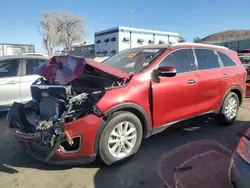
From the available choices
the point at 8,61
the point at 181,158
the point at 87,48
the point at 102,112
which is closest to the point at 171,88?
the point at 181,158

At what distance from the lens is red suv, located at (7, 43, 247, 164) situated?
116 inches

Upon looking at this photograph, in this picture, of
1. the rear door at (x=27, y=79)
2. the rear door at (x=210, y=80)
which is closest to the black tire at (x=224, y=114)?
the rear door at (x=210, y=80)

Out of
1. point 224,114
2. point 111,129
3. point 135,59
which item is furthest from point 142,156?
point 224,114

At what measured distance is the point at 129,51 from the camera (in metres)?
4.62

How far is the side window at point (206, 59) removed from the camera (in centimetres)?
440

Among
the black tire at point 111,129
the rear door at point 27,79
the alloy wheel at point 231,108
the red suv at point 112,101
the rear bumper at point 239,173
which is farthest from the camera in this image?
Result: the rear door at point 27,79

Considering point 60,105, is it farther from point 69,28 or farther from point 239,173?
point 69,28

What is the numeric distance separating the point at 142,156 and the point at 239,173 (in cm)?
176

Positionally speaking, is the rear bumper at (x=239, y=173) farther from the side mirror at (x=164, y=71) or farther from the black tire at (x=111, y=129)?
the side mirror at (x=164, y=71)

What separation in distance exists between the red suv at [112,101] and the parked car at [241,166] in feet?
4.77

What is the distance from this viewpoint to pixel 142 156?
366 cm

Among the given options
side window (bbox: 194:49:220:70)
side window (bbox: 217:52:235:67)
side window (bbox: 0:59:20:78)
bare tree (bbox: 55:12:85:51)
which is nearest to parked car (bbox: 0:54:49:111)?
side window (bbox: 0:59:20:78)

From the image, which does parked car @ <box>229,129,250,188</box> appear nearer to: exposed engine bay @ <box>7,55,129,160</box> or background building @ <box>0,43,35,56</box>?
exposed engine bay @ <box>7,55,129,160</box>

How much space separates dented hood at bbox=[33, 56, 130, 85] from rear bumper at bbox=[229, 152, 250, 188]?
178 centimetres
